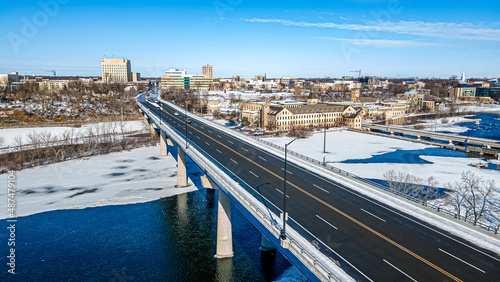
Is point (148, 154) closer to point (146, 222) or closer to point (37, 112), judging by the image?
point (146, 222)

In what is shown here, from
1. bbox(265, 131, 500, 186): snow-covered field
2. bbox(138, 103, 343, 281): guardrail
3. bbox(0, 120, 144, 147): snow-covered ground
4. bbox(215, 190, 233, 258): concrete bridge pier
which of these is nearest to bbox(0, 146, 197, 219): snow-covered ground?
bbox(215, 190, 233, 258): concrete bridge pier

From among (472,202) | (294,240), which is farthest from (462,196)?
(294,240)

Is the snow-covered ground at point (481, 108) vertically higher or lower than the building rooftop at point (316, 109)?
lower

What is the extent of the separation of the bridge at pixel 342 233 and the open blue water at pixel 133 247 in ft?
8.38

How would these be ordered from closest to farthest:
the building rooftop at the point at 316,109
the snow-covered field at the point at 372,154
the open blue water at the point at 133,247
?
the open blue water at the point at 133,247 → the snow-covered field at the point at 372,154 → the building rooftop at the point at 316,109

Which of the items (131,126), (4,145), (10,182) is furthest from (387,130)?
(4,145)

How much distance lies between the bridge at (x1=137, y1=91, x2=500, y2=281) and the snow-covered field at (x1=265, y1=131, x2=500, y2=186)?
28445 millimetres

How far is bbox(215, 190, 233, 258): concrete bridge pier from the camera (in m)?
31.8

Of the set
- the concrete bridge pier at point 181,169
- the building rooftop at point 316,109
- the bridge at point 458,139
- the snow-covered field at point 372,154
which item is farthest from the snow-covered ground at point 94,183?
the bridge at point 458,139

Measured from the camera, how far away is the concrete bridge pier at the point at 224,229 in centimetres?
3178

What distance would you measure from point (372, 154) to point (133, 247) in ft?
192

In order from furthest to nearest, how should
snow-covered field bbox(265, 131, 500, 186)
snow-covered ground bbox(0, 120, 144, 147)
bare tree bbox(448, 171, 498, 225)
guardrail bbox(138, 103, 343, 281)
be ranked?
snow-covered ground bbox(0, 120, 144, 147) → snow-covered field bbox(265, 131, 500, 186) → bare tree bbox(448, 171, 498, 225) → guardrail bbox(138, 103, 343, 281)

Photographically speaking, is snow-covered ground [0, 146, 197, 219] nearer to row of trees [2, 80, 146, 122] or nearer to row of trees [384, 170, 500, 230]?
row of trees [384, 170, 500, 230]

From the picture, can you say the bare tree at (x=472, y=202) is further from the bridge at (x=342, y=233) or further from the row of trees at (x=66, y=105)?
the row of trees at (x=66, y=105)
